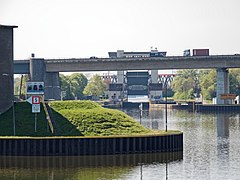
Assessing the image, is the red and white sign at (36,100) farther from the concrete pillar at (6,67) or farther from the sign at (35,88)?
the sign at (35,88)

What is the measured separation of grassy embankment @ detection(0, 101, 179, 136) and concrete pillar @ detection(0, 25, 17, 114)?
5.73ft

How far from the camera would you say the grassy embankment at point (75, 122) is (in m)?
115

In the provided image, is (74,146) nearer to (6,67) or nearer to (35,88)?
(35,88)

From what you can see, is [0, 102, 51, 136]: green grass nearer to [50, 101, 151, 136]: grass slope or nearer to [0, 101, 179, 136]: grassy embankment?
[0, 101, 179, 136]: grassy embankment

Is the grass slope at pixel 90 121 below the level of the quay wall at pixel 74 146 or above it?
above

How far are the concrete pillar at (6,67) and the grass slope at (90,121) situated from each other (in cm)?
687

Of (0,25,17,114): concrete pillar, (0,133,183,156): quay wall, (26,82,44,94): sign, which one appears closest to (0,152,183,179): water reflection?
(0,133,183,156): quay wall

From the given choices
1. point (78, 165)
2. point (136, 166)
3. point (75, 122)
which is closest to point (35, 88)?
point (75, 122)

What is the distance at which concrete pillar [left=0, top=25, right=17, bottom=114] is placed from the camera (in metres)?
125

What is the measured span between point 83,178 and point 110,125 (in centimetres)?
2693

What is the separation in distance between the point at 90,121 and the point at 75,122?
2.17 metres

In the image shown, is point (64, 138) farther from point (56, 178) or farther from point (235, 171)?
point (235, 171)

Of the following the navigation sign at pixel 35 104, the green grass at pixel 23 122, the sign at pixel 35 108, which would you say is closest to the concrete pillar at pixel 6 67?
the green grass at pixel 23 122

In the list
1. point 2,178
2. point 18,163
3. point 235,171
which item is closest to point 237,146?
point 235,171
